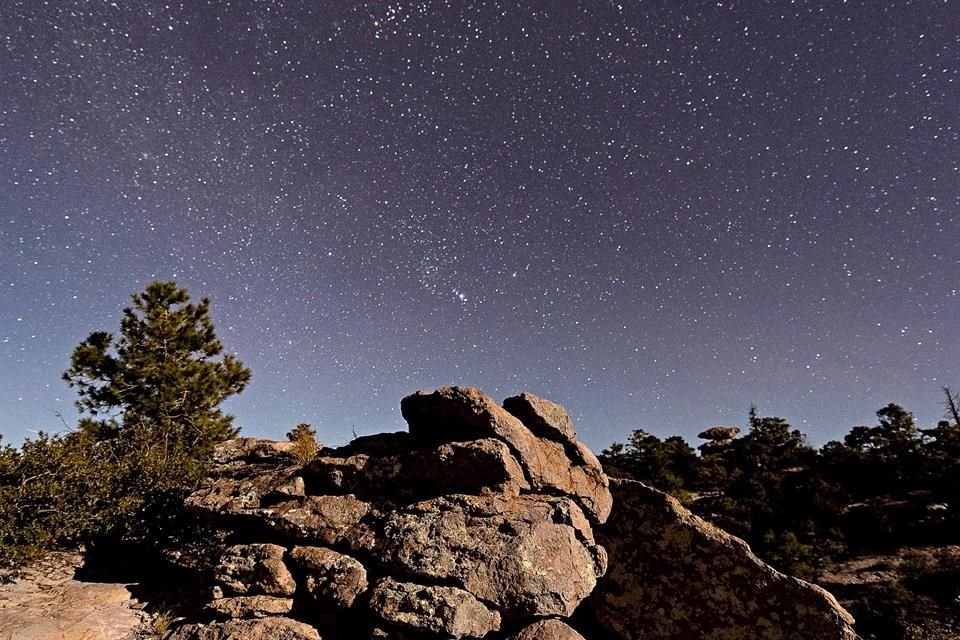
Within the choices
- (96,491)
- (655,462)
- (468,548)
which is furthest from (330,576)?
(655,462)

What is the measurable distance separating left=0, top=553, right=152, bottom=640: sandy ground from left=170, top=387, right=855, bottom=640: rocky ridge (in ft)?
4.10

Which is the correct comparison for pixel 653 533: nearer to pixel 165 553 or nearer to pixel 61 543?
pixel 165 553

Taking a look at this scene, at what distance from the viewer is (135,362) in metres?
22.8

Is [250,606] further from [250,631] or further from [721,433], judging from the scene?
[721,433]

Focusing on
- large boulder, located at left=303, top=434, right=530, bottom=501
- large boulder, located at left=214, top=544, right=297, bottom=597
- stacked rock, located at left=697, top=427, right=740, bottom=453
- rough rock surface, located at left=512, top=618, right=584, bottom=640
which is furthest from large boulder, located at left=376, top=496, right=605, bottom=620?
stacked rock, located at left=697, top=427, right=740, bottom=453

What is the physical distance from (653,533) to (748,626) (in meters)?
2.42

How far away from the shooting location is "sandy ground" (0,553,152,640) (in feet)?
23.6

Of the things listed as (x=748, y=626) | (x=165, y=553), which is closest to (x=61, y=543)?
(x=165, y=553)

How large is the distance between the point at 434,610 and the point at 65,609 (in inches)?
276

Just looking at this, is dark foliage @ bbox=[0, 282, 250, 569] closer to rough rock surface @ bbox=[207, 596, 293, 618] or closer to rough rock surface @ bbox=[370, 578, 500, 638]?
rough rock surface @ bbox=[207, 596, 293, 618]

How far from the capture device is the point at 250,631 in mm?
7316

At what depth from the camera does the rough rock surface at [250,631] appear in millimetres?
7258

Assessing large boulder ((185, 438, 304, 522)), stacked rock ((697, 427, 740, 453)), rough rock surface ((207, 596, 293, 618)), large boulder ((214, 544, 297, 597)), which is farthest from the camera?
stacked rock ((697, 427, 740, 453))

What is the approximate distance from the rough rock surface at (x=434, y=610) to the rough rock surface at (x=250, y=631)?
1.32 meters
